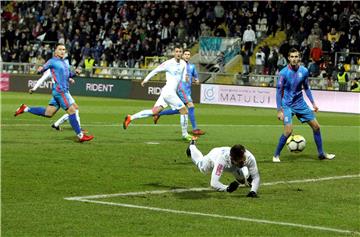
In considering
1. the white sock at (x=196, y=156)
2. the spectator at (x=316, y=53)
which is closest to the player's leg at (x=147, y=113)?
the white sock at (x=196, y=156)

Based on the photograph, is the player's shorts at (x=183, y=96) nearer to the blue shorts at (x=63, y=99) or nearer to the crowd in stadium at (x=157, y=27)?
the blue shorts at (x=63, y=99)

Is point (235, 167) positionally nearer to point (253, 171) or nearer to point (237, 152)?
point (253, 171)

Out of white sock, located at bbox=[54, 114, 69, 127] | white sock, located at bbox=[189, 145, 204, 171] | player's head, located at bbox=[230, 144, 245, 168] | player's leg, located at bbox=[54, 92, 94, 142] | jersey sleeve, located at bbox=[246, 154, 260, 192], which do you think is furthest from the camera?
white sock, located at bbox=[54, 114, 69, 127]

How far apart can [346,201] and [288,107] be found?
5600mm

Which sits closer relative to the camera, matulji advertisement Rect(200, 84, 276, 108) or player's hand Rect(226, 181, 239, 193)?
player's hand Rect(226, 181, 239, 193)

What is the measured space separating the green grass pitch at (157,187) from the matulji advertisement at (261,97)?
11.0 meters

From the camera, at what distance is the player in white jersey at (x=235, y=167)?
457 inches

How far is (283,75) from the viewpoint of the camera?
1725 cm

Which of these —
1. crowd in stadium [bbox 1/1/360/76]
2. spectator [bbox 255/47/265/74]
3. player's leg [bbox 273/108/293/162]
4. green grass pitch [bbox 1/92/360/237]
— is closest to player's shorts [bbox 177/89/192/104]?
green grass pitch [bbox 1/92/360/237]

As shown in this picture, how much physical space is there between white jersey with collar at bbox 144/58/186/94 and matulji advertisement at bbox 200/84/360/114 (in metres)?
13.8

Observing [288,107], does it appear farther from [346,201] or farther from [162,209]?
[162,209]

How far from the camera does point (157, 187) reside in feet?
43.4

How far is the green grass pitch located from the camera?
10.0m

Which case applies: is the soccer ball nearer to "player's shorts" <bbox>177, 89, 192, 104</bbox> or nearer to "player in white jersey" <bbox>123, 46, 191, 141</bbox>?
"player in white jersey" <bbox>123, 46, 191, 141</bbox>
